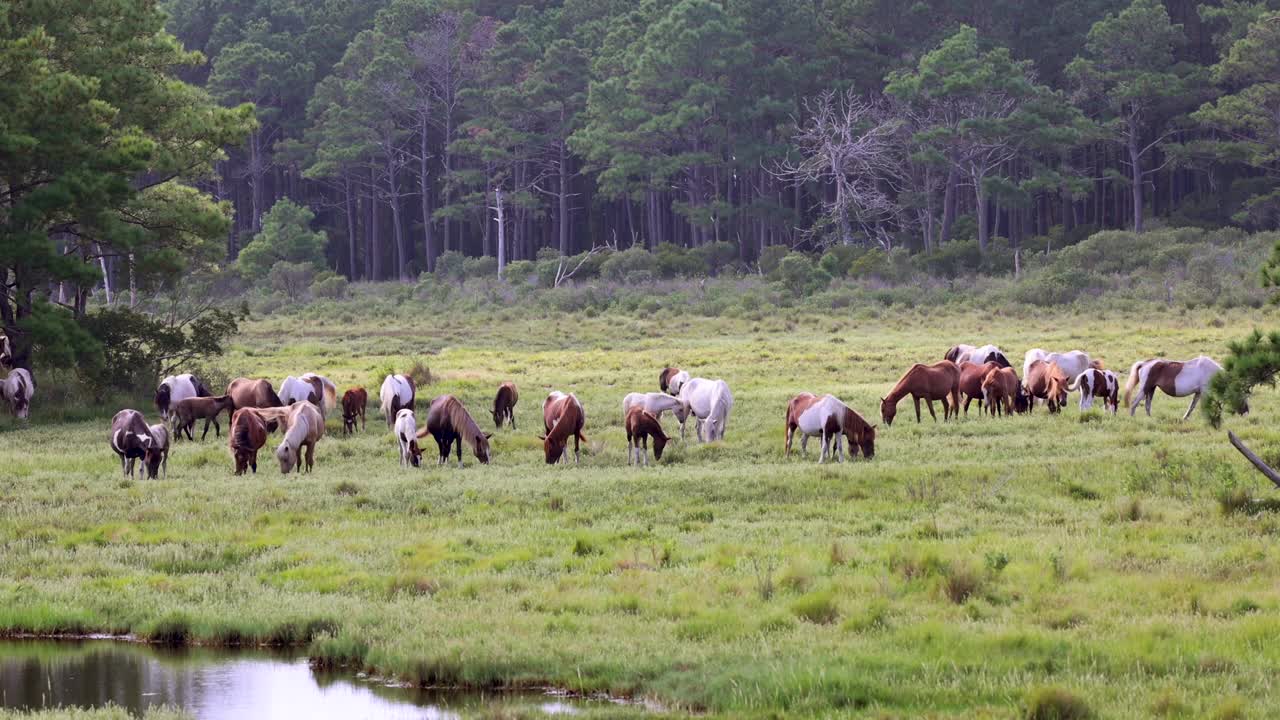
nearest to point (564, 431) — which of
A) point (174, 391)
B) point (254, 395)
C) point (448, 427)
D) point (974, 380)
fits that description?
point (448, 427)

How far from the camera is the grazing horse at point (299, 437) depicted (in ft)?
69.2

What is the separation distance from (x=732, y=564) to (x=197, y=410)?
564 inches

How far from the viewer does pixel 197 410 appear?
83.9ft

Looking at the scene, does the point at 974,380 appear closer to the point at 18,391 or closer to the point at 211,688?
the point at 211,688

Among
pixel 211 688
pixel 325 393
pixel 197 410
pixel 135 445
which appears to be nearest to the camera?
pixel 211 688

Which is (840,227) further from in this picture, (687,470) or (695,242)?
(687,470)

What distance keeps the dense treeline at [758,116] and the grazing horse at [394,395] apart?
48540mm

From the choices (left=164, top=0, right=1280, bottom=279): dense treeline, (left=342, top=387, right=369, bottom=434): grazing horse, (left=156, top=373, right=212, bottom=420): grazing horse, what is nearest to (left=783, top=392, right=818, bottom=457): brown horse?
(left=342, top=387, right=369, bottom=434): grazing horse

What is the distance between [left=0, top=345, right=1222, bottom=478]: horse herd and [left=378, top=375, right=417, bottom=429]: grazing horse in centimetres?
2

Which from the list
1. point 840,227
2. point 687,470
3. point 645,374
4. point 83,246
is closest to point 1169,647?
point 687,470

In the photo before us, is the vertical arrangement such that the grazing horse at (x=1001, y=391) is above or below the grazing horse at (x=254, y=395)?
below

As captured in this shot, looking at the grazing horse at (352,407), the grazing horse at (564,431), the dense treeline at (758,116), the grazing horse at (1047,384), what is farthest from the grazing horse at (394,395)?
the dense treeline at (758,116)

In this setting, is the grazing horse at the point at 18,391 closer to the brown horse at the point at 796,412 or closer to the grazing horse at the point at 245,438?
the grazing horse at the point at 245,438

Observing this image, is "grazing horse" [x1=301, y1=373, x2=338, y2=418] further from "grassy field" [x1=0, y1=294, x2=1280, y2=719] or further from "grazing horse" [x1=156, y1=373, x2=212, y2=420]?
"grazing horse" [x1=156, y1=373, x2=212, y2=420]
